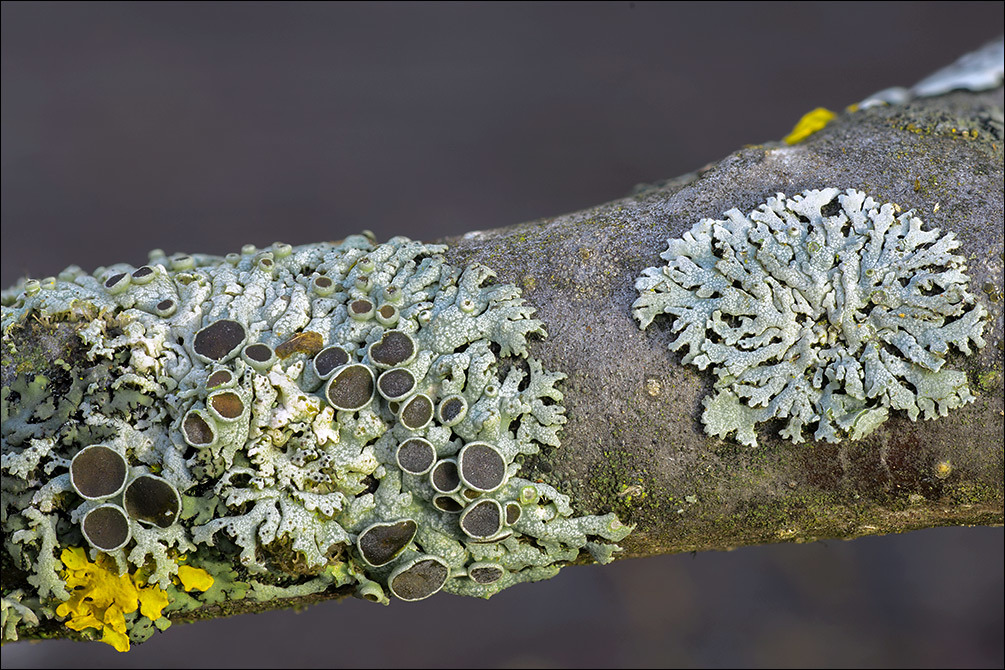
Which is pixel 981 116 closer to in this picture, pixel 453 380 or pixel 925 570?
pixel 453 380

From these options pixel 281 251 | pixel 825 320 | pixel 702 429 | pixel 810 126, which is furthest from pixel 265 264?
pixel 810 126

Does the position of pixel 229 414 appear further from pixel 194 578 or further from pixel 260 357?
pixel 194 578

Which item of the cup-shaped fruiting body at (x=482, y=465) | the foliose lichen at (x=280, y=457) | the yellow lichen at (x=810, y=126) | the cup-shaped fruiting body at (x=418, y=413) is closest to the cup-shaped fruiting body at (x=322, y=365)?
the foliose lichen at (x=280, y=457)

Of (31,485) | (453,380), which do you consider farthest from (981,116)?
(31,485)

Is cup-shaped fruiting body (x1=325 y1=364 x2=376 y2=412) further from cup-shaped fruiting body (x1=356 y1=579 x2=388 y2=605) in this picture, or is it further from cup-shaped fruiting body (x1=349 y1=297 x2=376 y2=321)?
cup-shaped fruiting body (x1=356 y1=579 x2=388 y2=605)

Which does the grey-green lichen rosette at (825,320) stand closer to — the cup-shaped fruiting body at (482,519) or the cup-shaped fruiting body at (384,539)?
the cup-shaped fruiting body at (482,519)

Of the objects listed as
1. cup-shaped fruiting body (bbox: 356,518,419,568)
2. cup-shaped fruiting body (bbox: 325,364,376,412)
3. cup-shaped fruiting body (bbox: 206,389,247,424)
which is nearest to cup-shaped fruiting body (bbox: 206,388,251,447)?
cup-shaped fruiting body (bbox: 206,389,247,424)
